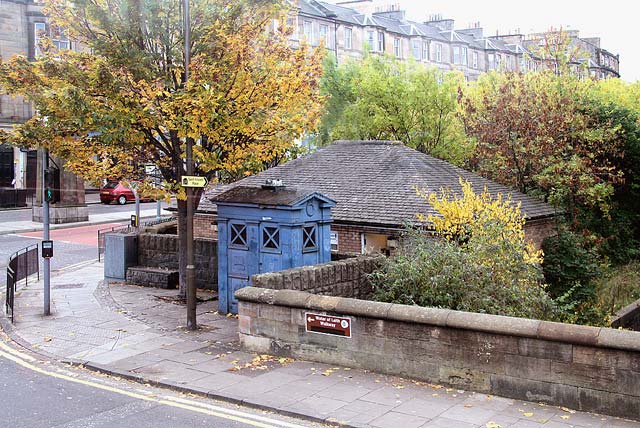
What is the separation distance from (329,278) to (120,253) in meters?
8.65

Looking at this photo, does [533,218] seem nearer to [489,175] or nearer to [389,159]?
[389,159]

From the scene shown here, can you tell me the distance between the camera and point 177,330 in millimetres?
14609

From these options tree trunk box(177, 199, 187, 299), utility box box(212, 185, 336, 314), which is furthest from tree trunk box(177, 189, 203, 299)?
utility box box(212, 185, 336, 314)

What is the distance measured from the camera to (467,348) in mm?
10531

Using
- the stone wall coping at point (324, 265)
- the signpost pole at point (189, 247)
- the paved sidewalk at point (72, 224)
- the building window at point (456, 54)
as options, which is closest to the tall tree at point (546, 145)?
the stone wall coping at point (324, 265)

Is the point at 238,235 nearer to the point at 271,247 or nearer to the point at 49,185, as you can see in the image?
the point at 271,247

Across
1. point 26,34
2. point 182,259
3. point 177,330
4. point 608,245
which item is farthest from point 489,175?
point 26,34

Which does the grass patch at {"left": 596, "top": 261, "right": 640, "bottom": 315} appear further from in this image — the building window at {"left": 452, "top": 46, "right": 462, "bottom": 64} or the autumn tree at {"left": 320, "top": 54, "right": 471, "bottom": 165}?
the building window at {"left": 452, "top": 46, "right": 462, "bottom": 64}

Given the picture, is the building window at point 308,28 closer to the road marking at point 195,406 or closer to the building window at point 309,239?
the building window at point 309,239

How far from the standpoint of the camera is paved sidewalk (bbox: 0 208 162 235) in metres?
34.2

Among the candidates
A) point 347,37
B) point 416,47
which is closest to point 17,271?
point 347,37

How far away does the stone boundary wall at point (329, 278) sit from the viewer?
12962 mm

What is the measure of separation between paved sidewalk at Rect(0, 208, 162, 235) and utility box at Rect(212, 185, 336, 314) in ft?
68.1

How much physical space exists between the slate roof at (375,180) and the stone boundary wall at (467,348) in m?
6.18
